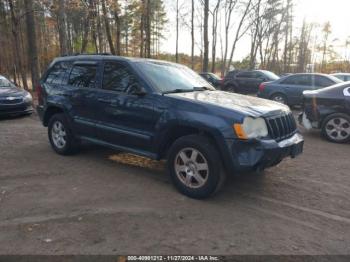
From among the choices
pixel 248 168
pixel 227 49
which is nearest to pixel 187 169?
pixel 248 168

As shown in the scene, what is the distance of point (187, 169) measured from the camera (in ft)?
14.7

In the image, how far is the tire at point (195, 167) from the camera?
420cm

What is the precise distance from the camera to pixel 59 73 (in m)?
6.37

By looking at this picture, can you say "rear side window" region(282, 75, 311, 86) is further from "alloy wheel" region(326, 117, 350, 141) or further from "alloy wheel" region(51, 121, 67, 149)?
"alloy wheel" region(51, 121, 67, 149)

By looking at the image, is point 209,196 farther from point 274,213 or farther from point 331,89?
point 331,89

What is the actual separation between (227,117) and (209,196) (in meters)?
1.04

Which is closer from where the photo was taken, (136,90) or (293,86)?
(136,90)

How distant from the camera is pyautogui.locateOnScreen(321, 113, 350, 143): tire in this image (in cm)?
780

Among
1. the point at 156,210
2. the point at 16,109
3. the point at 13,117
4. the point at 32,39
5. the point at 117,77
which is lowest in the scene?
the point at 156,210

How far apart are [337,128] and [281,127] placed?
4.11 metres

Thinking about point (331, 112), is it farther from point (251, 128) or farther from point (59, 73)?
point (59, 73)

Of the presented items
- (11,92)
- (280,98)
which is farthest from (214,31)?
(11,92)

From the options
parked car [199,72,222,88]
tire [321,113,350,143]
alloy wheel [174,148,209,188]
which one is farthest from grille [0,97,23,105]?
parked car [199,72,222,88]

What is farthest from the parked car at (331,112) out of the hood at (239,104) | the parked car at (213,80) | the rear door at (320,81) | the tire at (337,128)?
the parked car at (213,80)
